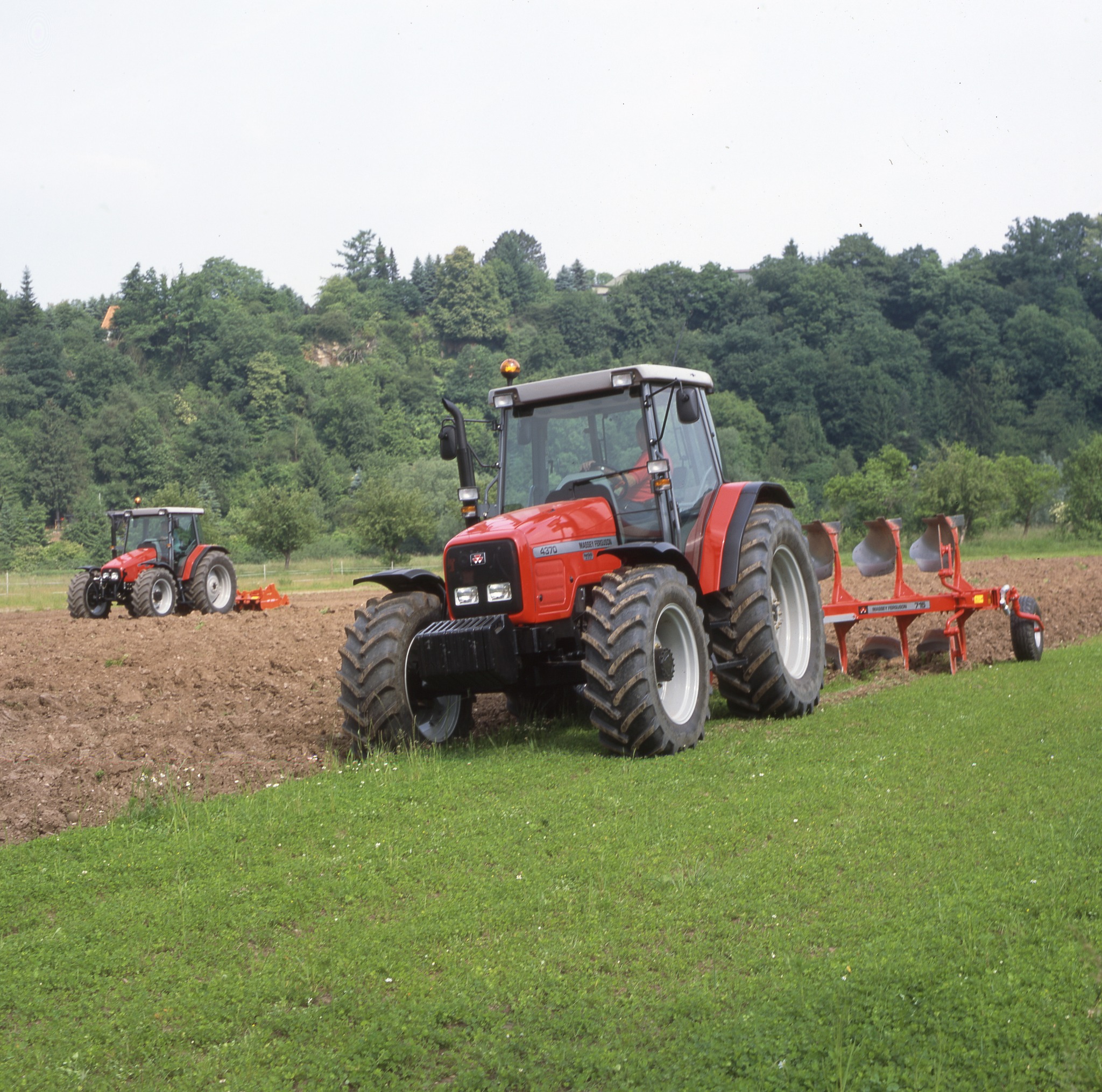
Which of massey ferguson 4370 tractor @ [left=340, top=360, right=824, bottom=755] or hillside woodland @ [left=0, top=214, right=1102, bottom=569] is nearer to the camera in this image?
massey ferguson 4370 tractor @ [left=340, top=360, right=824, bottom=755]

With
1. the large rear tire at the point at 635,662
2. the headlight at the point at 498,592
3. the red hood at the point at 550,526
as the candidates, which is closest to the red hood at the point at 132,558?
the red hood at the point at 550,526

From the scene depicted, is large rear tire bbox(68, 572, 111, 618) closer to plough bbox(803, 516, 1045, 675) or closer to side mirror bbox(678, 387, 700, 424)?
plough bbox(803, 516, 1045, 675)

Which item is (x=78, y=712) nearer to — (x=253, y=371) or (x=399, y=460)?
(x=399, y=460)

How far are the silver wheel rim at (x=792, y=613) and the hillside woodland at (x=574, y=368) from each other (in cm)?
5676

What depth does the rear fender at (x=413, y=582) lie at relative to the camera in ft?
25.5

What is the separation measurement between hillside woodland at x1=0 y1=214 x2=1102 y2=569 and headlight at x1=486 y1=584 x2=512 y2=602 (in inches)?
2305

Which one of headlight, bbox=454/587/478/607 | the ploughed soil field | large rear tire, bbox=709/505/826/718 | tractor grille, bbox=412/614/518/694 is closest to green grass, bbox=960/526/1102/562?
the ploughed soil field

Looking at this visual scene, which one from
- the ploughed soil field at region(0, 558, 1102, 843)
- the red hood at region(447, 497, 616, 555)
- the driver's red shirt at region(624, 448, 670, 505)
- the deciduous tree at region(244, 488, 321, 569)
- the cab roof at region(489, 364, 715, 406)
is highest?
the deciduous tree at region(244, 488, 321, 569)

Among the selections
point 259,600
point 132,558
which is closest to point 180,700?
point 132,558

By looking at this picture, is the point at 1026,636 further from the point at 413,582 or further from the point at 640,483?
the point at 413,582

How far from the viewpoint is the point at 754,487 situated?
8.88 metres

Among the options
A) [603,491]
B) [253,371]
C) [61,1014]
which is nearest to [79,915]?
[61,1014]

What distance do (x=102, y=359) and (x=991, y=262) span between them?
7755 cm

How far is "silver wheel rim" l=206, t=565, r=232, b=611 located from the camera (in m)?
22.8
